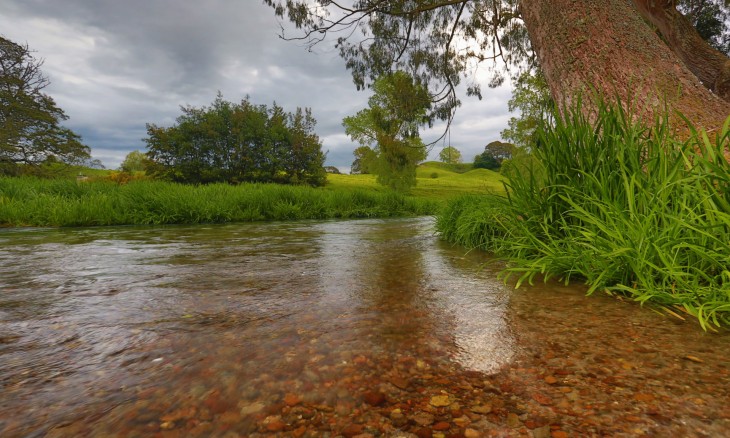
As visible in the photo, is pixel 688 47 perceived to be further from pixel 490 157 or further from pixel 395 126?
pixel 490 157

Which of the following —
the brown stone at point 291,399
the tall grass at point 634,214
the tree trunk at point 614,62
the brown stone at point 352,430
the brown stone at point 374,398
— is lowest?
the brown stone at point 374,398

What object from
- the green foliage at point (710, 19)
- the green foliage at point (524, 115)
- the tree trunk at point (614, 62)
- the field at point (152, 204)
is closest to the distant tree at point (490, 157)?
the green foliage at point (524, 115)

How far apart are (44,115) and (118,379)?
1075 inches

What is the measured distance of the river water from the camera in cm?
83

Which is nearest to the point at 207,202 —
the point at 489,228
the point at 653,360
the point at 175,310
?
the point at 489,228

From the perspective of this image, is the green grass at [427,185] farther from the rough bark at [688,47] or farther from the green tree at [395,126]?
the rough bark at [688,47]

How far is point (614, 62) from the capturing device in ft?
11.3

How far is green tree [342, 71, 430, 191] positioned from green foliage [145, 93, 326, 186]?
→ 4295mm

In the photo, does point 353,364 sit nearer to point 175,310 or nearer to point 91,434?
point 91,434

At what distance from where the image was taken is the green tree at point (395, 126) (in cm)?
975

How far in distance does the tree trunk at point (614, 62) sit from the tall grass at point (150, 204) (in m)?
8.44

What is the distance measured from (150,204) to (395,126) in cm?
730

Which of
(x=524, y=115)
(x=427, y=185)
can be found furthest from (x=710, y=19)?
(x=427, y=185)

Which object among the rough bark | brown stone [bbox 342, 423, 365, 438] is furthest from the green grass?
brown stone [bbox 342, 423, 365, 438]
